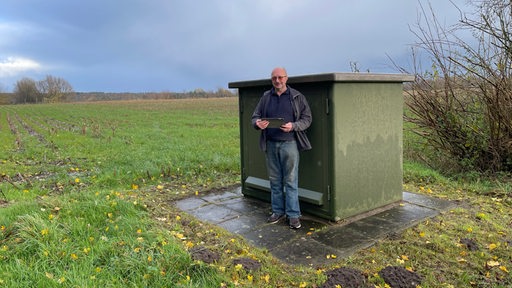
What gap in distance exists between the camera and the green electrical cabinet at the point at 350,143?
4.52 m

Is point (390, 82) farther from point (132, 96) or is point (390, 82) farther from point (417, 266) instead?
point (132, 96)

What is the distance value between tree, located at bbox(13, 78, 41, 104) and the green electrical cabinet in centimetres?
9560

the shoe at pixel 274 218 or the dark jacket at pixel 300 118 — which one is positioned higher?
the dark jacket at pixel 300 118

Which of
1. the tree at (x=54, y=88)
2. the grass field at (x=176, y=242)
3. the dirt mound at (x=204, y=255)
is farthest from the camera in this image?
the tree at (x=54, y=88)

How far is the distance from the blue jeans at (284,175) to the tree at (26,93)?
313ft

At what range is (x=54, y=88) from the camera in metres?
89.9

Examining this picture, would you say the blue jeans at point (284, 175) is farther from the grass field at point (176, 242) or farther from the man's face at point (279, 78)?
the grass field at point (176, 242)

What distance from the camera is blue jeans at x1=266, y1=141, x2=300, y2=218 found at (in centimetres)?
454

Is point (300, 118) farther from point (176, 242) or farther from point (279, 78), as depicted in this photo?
point (176, 242)

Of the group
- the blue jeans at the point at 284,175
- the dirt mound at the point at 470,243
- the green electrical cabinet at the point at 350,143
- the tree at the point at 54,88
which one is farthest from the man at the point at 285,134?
the tree at the point at 54,88

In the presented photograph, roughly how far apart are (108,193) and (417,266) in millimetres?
4337

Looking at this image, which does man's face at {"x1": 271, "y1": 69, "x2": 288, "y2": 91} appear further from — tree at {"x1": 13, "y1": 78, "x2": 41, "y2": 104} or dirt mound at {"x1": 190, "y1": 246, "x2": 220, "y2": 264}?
tree at {"x1": 13, "y1": 78, "x2": 41, "y2": 104}

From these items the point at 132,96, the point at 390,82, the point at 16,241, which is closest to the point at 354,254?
the point at 390,82

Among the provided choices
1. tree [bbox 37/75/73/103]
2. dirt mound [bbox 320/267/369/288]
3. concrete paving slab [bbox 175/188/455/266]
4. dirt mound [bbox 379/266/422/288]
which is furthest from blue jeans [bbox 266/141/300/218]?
tree [bbox 37/75/73/103]
